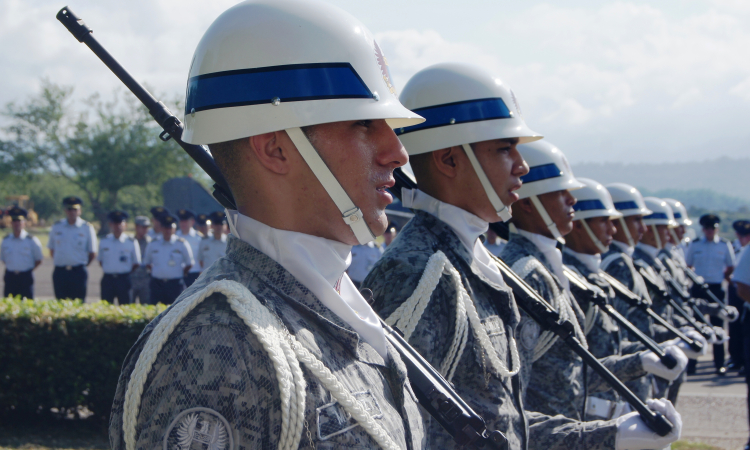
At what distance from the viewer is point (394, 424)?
58.3 inches

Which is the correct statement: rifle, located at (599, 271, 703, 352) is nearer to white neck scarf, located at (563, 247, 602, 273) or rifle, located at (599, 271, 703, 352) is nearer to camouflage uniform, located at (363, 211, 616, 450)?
white neck scarf, located at (563, 247, 602, 273)

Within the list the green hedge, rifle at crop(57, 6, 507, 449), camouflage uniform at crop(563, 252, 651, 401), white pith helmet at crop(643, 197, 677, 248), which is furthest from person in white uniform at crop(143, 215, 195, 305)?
rifle at crop(57, 6, 507, 449)

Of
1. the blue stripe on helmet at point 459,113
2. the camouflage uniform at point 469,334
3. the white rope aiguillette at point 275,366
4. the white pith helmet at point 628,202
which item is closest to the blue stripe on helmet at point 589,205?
the white pith helmet at point 628,202

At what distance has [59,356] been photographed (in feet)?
19.0

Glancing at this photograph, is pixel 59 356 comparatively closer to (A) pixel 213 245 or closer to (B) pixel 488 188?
(B) pixel 488 188

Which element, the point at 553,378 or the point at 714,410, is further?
the point at 714,410

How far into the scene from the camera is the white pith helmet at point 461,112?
9.25ft

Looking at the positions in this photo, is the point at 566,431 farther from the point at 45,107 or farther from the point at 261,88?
the point at 45,107

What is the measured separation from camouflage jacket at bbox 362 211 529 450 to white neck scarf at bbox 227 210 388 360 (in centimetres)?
71

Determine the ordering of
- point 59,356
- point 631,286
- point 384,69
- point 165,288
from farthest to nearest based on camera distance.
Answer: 1. point 165,288
2. point 631,286
3. point 59,356
4. point 384,69

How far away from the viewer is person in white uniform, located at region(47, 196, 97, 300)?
12.2m

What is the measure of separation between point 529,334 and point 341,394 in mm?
1814

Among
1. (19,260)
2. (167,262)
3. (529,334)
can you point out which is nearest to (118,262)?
(167,262)

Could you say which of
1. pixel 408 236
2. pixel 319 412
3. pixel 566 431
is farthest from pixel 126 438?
pixel 566 431
